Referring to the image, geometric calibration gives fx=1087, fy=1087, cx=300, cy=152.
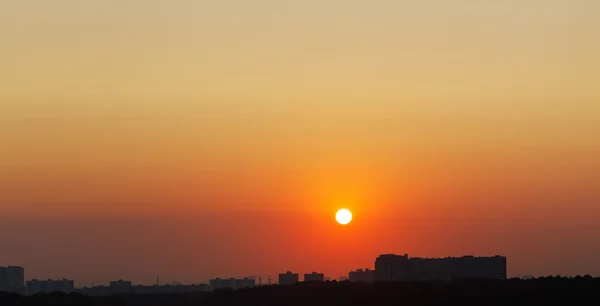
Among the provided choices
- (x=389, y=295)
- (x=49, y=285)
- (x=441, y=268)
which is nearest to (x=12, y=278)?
(x=49, y=285)

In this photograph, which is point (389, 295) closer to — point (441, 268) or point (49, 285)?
point (441, 268)

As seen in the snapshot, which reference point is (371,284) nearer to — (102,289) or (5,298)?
(5,298)

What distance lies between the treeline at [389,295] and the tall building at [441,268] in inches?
2547

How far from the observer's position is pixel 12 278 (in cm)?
17125

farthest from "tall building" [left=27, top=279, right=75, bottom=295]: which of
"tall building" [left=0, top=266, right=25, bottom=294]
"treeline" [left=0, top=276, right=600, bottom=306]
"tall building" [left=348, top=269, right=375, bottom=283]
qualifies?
"treeline" [left=0, top=276, right=600, bottom=306]

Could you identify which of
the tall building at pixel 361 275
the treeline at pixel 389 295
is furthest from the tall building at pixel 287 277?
the treeline at pixel 389 295

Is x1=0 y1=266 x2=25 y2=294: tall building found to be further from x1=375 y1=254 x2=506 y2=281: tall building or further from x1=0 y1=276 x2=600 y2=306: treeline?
x1=0 y1=276 x2=600 y2=306: treeline

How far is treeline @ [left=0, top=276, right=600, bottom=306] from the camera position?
69125mm

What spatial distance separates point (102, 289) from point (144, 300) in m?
73.2

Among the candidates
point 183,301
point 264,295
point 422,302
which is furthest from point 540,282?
point 183,301

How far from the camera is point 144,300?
261ft

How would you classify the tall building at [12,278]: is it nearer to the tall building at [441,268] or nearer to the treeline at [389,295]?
the tall building at [441,268]

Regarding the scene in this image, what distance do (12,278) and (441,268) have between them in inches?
2732

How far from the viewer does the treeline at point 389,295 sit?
2721 inches
